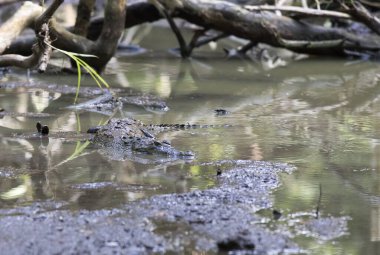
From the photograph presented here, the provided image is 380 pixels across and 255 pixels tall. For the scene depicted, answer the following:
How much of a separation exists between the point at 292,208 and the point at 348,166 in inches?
45.4

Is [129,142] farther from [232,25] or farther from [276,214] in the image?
[232,25]

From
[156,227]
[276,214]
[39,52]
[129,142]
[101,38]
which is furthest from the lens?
[101,38]

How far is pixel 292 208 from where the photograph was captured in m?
4.29

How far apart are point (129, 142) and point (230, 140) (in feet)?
2.68

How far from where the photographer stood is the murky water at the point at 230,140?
4.48m

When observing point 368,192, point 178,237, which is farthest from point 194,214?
point 368,192

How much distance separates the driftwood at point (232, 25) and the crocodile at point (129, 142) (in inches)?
124

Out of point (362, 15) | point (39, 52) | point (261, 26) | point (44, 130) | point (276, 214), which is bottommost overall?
point (261, 26)

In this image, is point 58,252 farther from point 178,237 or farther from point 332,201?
point 332,201

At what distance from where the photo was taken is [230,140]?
239 inches

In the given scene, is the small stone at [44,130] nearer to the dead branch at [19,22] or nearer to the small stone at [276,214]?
the dead branch at [19,22]

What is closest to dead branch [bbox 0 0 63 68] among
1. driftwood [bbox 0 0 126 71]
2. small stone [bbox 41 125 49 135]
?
small stone [bbox 41 125 49 135]

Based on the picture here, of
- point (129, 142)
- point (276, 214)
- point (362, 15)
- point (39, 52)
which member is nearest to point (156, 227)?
point (276, 214)

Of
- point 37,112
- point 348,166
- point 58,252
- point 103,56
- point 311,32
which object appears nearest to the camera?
point 58,252
